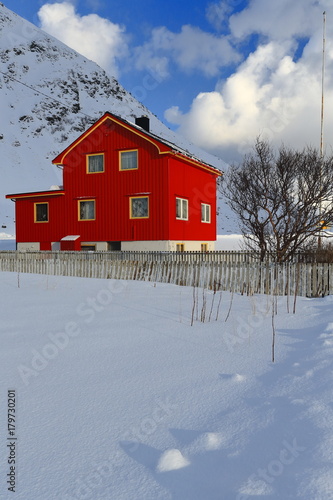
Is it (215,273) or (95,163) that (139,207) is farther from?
(215,273)

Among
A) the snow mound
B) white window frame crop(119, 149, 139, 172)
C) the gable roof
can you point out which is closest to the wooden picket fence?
the snow mound

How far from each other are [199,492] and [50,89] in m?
125

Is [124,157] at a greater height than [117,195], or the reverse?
[124,157]

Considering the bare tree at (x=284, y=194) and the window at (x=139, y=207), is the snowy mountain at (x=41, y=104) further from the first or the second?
the bare tree at (x=284, y=194)

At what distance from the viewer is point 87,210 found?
2275cm

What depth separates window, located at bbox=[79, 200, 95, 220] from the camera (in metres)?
22.6

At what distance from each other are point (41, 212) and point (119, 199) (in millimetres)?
6002

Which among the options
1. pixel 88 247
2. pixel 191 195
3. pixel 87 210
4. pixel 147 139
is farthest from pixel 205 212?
pixel 88 247

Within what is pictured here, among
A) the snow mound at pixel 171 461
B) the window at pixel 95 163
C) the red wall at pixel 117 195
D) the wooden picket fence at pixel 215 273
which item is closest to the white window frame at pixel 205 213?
the red wall at pixel 117 195

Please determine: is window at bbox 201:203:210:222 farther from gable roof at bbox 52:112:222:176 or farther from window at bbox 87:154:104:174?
window at bbox 87:154:104:174

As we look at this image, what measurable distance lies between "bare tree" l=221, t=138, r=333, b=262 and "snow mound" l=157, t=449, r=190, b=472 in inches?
453

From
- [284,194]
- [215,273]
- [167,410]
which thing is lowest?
[167,410]

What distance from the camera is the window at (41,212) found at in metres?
23.8

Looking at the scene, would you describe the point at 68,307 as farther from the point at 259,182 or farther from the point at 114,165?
the point at 114,165
